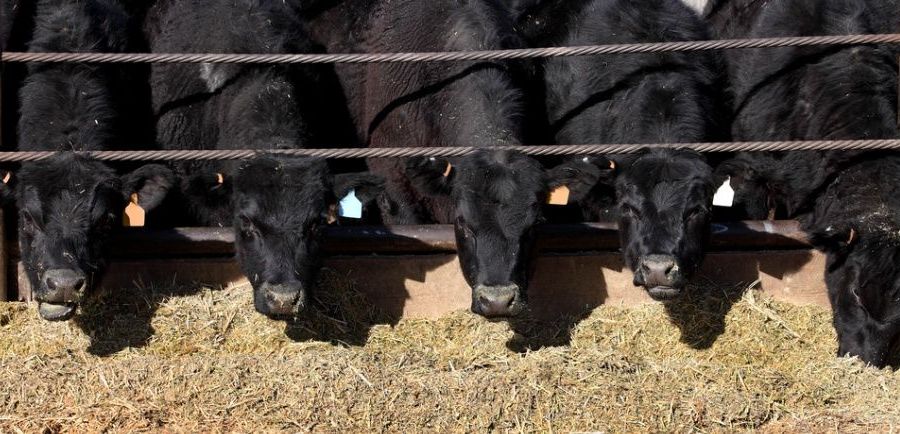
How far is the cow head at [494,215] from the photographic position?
8.42m

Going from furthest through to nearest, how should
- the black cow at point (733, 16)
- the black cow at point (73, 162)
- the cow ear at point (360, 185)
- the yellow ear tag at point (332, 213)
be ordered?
the black cow at point (733, 16) < the cow ear at point (360, 185) < the yellow ear tag at point (332, 213) < the black cow at point (73, 162)

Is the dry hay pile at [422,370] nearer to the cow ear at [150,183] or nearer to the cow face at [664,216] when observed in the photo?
the cow face at [664,216]

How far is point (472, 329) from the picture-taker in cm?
895

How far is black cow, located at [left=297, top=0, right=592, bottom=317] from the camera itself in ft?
28.2

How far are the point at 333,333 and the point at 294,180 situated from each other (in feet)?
3.34

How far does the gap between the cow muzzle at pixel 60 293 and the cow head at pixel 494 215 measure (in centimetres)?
229

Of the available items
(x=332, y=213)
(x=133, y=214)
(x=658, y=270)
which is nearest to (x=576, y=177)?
(x=658, y=270)

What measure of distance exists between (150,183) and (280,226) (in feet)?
3.16

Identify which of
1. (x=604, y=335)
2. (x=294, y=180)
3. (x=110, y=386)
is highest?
(x=294, y=180)

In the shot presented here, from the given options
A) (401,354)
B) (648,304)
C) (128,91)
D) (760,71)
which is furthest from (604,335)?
(128,91)

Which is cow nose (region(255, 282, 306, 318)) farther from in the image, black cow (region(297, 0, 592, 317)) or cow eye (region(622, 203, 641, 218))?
cow eye (region(622, 203, 641, 218))

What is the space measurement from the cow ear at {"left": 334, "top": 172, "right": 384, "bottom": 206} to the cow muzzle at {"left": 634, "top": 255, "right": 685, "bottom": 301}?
184cm

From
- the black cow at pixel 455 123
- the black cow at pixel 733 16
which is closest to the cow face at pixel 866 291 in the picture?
the black cow at pixel 455 123

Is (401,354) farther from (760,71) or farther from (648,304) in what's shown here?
(760,71)
